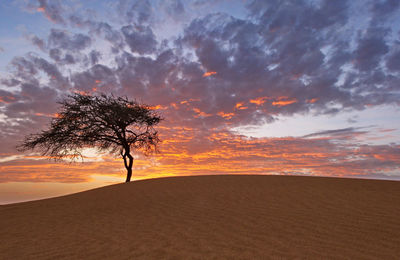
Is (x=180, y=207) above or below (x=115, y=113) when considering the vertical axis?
below

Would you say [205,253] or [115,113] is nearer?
[205,253]

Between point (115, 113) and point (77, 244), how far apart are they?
16.7m

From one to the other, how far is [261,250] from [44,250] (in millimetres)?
6074

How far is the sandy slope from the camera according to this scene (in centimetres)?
681

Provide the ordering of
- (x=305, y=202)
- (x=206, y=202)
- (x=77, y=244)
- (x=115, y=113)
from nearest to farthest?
1. (x=77, y=244)
2. (x=305, y=202)
3. (x=206, y=202)
4. (x=115, y=113)

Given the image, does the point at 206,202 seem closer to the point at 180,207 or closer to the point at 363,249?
the point at 180,207

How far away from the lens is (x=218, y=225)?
895 cm

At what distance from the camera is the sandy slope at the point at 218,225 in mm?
6809

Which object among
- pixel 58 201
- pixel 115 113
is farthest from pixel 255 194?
pixel 115 113

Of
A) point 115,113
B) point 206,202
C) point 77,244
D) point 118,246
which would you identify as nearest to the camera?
point 118,246

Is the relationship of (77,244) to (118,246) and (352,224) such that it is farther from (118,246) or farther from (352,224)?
(352,224)

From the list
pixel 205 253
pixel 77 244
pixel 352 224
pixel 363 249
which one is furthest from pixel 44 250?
pixel 352 224

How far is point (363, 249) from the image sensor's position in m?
6.64

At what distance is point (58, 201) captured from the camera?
16.5m
